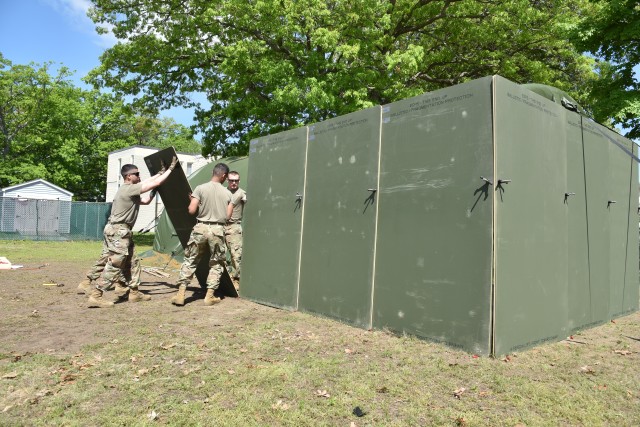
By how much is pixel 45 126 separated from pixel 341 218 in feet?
141

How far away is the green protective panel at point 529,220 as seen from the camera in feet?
15.6

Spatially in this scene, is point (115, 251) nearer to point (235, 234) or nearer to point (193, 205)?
point (193, 205)

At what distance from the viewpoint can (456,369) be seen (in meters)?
4.35

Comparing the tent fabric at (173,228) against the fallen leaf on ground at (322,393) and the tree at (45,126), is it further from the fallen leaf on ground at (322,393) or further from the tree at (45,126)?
the tree at (45,126)

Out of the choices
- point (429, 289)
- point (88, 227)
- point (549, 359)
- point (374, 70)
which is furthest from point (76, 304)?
point (88, 227)

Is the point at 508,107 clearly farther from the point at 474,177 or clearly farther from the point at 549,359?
the point at 549,359

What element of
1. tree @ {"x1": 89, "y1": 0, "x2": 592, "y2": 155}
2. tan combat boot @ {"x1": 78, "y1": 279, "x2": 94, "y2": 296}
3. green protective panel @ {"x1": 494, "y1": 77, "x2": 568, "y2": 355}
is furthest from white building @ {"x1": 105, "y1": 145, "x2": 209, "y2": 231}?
green protective panel @ {"x1": 494, "y1": 77, "x2": 568, "y2": 355}

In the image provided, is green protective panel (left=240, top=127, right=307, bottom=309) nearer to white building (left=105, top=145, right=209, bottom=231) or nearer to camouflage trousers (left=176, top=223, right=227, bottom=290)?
camouflage trousers (left=176, top=223, right=227, bottom=290)

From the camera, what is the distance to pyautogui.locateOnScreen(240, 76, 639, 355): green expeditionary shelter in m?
4.82

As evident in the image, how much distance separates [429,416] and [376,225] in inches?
113

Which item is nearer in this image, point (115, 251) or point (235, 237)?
point (115, 251)

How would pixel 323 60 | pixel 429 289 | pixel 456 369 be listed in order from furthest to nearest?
pixel 323 60 < pixel 429 289 < pixel 456 369

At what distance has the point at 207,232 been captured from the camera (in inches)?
293

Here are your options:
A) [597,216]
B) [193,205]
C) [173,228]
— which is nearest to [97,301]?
[193,205]
